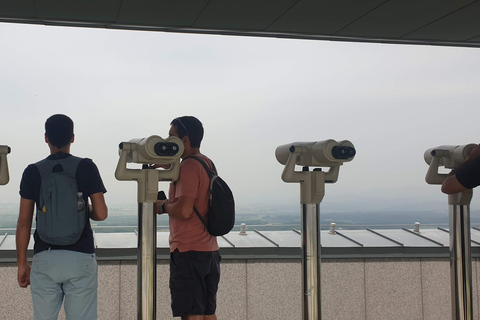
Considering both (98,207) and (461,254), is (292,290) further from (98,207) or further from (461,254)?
(98,207)

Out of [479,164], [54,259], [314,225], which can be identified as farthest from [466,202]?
[54,259]

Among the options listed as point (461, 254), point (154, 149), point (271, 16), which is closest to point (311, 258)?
point (461, 254)

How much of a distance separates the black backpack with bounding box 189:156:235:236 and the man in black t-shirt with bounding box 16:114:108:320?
673 mm

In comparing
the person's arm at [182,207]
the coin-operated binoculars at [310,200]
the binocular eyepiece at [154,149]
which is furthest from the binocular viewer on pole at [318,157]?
the binocular eyepiece at [154,149]

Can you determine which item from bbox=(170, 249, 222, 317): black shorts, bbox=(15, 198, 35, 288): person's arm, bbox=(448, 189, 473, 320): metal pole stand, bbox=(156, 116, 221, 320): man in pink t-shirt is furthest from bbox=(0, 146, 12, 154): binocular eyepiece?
bbox=(448, 189, 473, 320): metal pole stand

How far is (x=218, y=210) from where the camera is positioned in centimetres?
391

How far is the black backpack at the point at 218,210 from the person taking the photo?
3906 mm

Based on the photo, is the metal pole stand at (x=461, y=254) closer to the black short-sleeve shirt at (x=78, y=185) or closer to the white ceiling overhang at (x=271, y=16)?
the white ceiling overhang at (x=271, y=16)

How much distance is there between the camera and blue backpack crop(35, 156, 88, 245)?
11.8 feet

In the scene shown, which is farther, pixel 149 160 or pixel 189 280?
pixel 189 280

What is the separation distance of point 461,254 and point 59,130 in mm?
Result: 2848

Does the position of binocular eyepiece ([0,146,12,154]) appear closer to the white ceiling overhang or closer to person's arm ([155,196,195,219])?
person's arm ([155,196,195,219])

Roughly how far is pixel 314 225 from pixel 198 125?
1.03 m

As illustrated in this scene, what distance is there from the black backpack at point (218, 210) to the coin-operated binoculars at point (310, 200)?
0.42 metres
